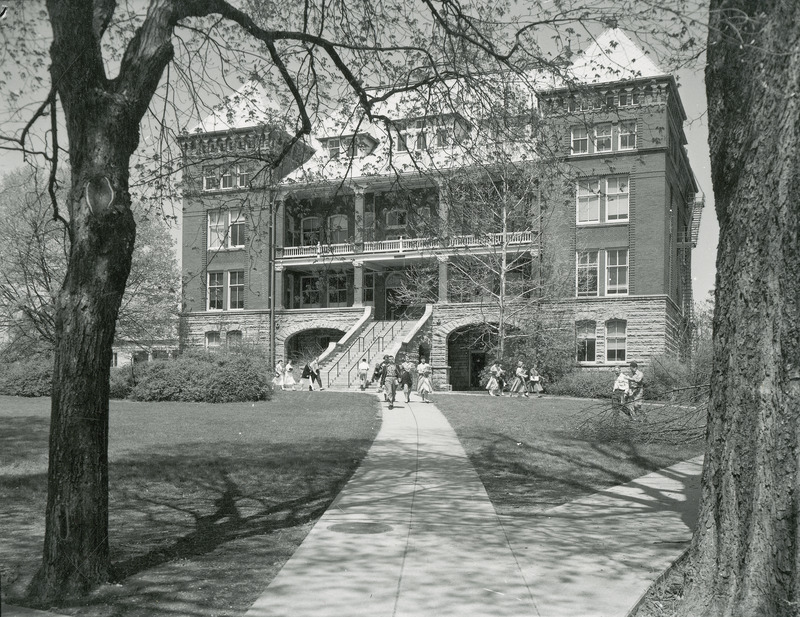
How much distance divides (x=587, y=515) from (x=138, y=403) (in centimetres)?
2011

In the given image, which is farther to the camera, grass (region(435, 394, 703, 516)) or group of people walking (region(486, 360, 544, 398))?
group of people walking (region(486, 360, 544, 398))

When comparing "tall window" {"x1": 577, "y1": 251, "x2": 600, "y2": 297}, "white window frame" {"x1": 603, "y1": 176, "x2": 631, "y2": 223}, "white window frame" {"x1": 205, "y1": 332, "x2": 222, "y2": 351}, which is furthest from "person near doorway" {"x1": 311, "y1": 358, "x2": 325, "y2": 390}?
"white window frame" {"x1": 603, "y1": 176, "x2": 631, "y2": 223}

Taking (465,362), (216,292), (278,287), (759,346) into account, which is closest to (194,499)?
(759,346)

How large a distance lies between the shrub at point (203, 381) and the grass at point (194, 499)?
5.31 metres

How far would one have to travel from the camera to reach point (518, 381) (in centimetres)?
3130

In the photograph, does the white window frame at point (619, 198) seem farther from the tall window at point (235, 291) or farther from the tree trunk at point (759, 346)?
the tree trunk at point (759, 346)

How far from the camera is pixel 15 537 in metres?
7.77

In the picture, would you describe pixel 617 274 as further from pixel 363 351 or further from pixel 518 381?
pixel 363 351

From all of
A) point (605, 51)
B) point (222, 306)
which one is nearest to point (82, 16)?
point (605, 51)

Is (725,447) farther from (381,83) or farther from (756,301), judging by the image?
(381,83)

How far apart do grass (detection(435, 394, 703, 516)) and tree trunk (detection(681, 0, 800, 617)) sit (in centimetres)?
412

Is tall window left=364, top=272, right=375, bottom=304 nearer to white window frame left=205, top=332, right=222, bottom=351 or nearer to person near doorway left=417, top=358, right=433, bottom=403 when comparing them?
white window frame left=205, top=332, right=222, bottom=351

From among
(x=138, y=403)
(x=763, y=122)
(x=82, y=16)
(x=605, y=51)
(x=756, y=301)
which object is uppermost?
(x=605, y=51)

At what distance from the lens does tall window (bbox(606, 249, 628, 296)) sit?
35.8 m
